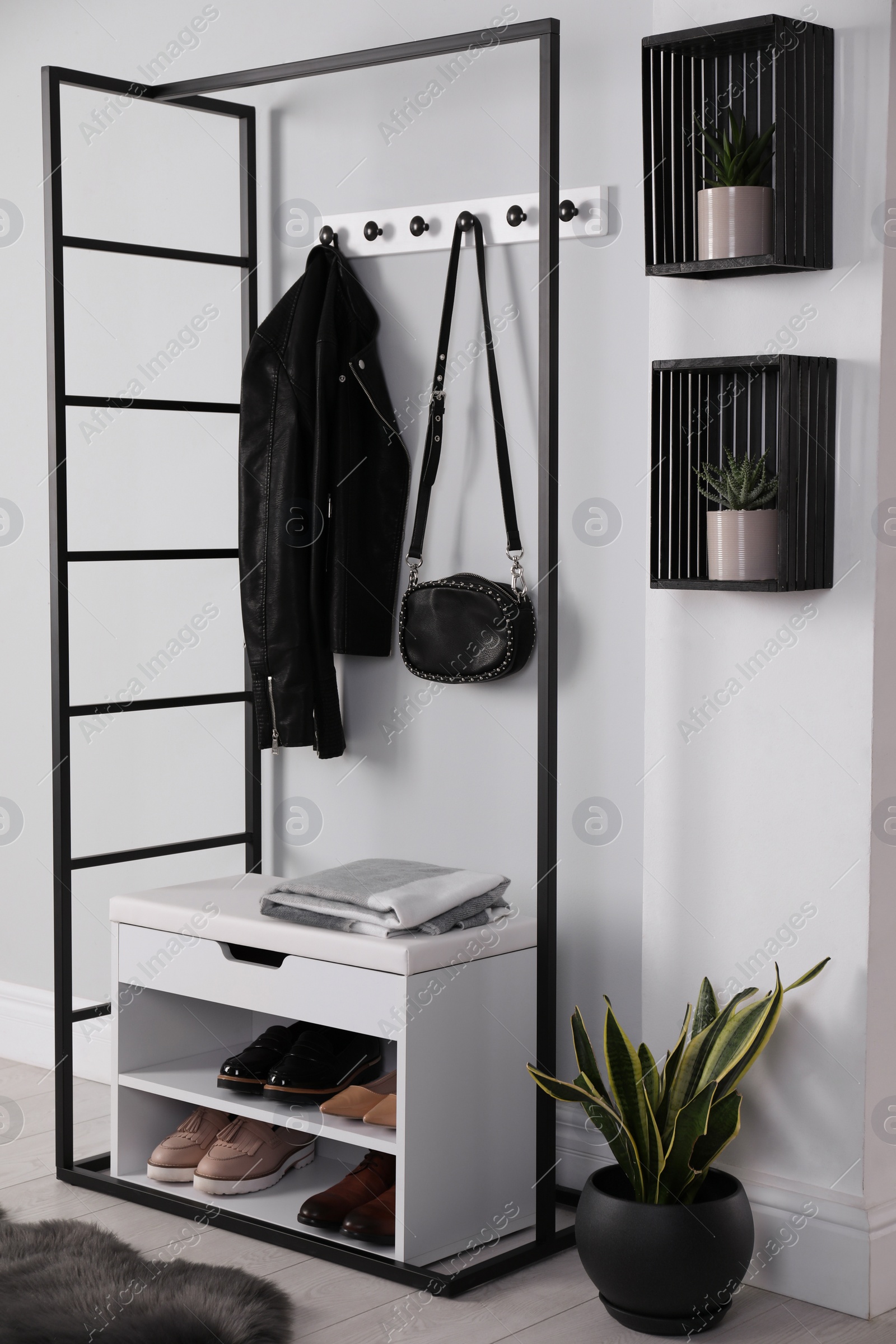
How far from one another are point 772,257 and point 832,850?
93 cm

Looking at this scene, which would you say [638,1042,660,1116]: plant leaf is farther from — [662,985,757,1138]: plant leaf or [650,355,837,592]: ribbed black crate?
[650,355,837,592]: ribbed black crate

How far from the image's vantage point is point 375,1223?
253 cm

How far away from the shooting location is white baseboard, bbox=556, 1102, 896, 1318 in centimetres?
236

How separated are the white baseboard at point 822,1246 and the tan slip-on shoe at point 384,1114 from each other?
0.58 metres

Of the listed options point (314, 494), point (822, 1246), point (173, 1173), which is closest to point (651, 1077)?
point (822, 1246)

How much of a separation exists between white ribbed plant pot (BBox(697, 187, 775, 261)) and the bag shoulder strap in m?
0.57

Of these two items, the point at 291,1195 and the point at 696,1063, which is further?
the point at 291,1195

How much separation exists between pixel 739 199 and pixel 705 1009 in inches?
51.0

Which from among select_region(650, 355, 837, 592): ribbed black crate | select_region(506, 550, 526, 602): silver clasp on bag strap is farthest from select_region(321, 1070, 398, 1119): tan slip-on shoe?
select_region(650, 355, 837, 592): ribbed black crate

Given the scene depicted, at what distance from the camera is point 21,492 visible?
366 cm

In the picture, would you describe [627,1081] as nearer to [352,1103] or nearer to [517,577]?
[352,1103]

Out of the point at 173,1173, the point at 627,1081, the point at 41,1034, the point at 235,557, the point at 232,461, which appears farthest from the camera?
the point at 41,1034

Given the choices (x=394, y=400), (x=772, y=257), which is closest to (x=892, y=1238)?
(x=772, y=257)

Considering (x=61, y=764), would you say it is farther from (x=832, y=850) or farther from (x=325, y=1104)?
(x=832, y=850)
